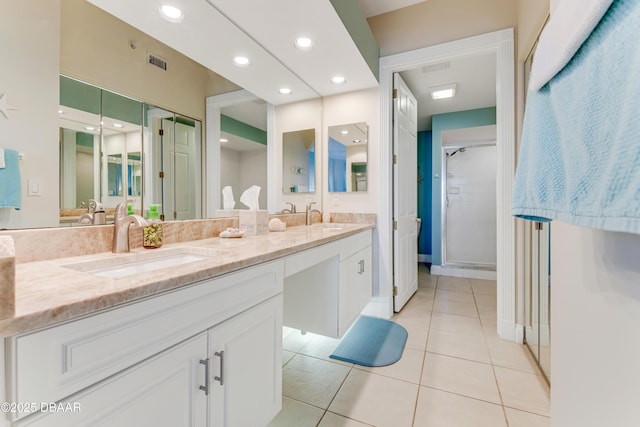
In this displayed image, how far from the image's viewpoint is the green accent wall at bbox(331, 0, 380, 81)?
1.67 m

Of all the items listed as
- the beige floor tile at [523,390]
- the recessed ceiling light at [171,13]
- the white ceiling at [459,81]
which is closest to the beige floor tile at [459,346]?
the beige floor tile at [523,390]

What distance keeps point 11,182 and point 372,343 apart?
2.07m

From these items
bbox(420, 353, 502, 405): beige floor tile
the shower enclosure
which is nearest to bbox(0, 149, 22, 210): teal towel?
bbox(420, 353, 502, 405): beige floor tile

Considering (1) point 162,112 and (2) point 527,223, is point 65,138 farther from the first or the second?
(2) point 527,223

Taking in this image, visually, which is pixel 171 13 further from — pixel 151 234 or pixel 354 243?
pixel 354 243

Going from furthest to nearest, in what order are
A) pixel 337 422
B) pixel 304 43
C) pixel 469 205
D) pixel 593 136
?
pixel 469 205
pixel 304 43
pixel 337 422
pixel 593 136

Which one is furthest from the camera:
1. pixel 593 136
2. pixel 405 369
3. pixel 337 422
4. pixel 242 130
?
pixel 242 130

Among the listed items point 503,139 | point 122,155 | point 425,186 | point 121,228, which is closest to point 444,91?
point 503,139

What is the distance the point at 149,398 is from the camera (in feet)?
2.15

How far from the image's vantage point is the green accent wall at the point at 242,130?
176cm

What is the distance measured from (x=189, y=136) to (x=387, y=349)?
1858 millimetres

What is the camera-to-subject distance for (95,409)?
56 cm

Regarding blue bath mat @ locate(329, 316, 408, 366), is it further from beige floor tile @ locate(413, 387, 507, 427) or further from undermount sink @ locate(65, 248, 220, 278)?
undermount sink @ locate(65, 248, 220, 278)

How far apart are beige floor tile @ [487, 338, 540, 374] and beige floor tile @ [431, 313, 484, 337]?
16 centimetres
